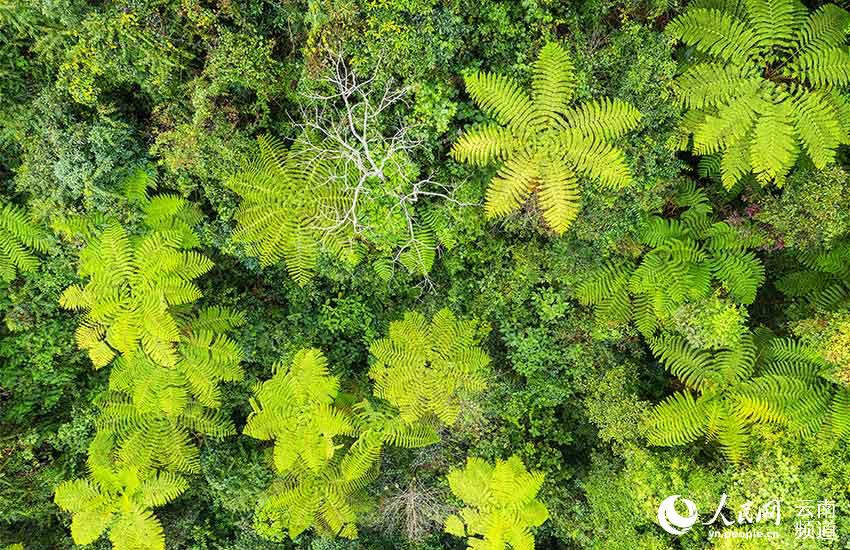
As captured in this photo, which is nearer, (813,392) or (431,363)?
(813,392)

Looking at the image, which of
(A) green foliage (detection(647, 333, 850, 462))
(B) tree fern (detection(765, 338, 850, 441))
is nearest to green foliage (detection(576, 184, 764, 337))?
(A) green foliage (detection(647, 333, 850, 462))

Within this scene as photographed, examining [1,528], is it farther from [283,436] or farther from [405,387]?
[405,387]

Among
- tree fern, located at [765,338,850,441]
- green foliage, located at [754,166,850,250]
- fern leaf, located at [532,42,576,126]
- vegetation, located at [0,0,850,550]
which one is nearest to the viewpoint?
fern leaf, located at [532,42,576,126]

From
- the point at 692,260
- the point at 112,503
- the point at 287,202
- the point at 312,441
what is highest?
the point at 287,202

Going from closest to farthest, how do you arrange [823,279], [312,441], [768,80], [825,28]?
1. [825,28]
2. [768,80]
3. [823,279]
4. [312,441]

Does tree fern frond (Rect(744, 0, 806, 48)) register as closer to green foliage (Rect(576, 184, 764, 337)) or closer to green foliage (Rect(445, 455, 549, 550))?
green foliage (Rect(576, 184, 764, 337))

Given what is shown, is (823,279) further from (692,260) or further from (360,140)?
(360,140)

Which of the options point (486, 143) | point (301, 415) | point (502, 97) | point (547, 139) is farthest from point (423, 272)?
point (301, 415)
